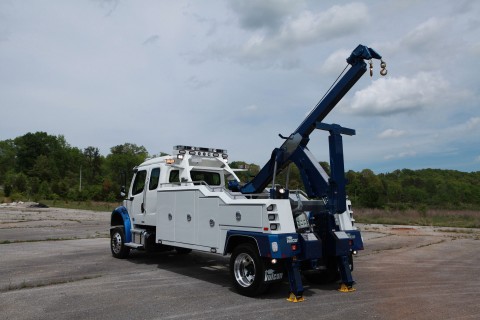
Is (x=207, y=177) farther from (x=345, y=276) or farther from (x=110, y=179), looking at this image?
(x=110, y=179)

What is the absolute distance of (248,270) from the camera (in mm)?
8328

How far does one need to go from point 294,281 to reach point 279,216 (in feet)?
3.95

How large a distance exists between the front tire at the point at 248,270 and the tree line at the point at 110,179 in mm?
4236

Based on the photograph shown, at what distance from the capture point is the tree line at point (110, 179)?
63.5m

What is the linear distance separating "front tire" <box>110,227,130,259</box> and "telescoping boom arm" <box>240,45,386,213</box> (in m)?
5.11

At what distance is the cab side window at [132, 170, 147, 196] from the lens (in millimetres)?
12305

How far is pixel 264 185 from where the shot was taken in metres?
10.4

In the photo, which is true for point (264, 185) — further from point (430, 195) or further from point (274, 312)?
point (430, 195)

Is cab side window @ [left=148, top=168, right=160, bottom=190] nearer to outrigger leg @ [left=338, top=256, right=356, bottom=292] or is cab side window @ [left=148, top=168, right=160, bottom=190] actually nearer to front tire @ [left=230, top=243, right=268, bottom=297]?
front tire @ [left=230, top=243, right=268, bottom=297]

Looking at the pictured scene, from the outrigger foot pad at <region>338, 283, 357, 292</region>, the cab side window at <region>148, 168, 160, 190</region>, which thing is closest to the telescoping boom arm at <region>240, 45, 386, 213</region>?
the outrigger foot pad at <region>338, 283, 357, 292</region>

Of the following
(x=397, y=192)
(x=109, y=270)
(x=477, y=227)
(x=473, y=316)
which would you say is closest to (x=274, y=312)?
(x=473, y=316)

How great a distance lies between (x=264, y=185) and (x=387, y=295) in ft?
12.0

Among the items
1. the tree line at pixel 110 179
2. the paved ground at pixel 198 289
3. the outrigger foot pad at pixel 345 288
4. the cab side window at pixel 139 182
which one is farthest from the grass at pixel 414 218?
the outrigger foot pad at pixel 345 288

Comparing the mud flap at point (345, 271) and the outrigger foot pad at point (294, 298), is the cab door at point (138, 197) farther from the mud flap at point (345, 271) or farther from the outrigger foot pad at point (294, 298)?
the mud flap at point (345, 271)
